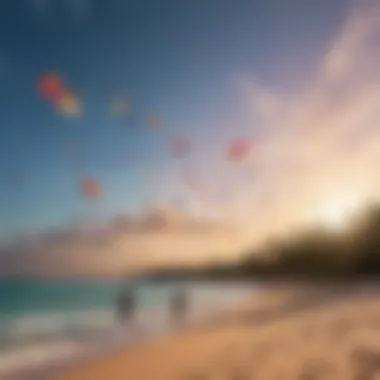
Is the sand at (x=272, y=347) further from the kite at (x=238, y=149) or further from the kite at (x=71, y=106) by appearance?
the kite at (x=71, y=106)

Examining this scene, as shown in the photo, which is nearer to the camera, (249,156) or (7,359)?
(7,359)

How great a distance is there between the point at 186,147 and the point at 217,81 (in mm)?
198

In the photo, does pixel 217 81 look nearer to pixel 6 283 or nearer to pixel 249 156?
pixel 249 156

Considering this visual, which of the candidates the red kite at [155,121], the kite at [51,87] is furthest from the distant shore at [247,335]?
the kite at [51,87]

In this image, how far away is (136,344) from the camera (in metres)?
1.71

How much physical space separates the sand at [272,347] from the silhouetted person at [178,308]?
40 mm

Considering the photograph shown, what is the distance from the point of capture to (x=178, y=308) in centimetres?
175

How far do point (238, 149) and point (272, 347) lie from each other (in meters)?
0.52

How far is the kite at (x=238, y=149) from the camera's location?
1801mm

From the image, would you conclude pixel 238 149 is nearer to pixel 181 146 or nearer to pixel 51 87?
pixel 181 146

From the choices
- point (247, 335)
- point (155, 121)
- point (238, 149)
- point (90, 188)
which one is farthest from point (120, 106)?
point (247, 335)

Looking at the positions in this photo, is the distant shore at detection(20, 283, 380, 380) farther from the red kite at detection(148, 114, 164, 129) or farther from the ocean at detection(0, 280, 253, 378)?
the red kite at detection(148, 114, 164, 129)

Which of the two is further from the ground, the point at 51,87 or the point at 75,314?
the point at 51,87

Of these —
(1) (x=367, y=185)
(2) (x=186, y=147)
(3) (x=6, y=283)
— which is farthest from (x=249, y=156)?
(3) (x=6, y=283)
